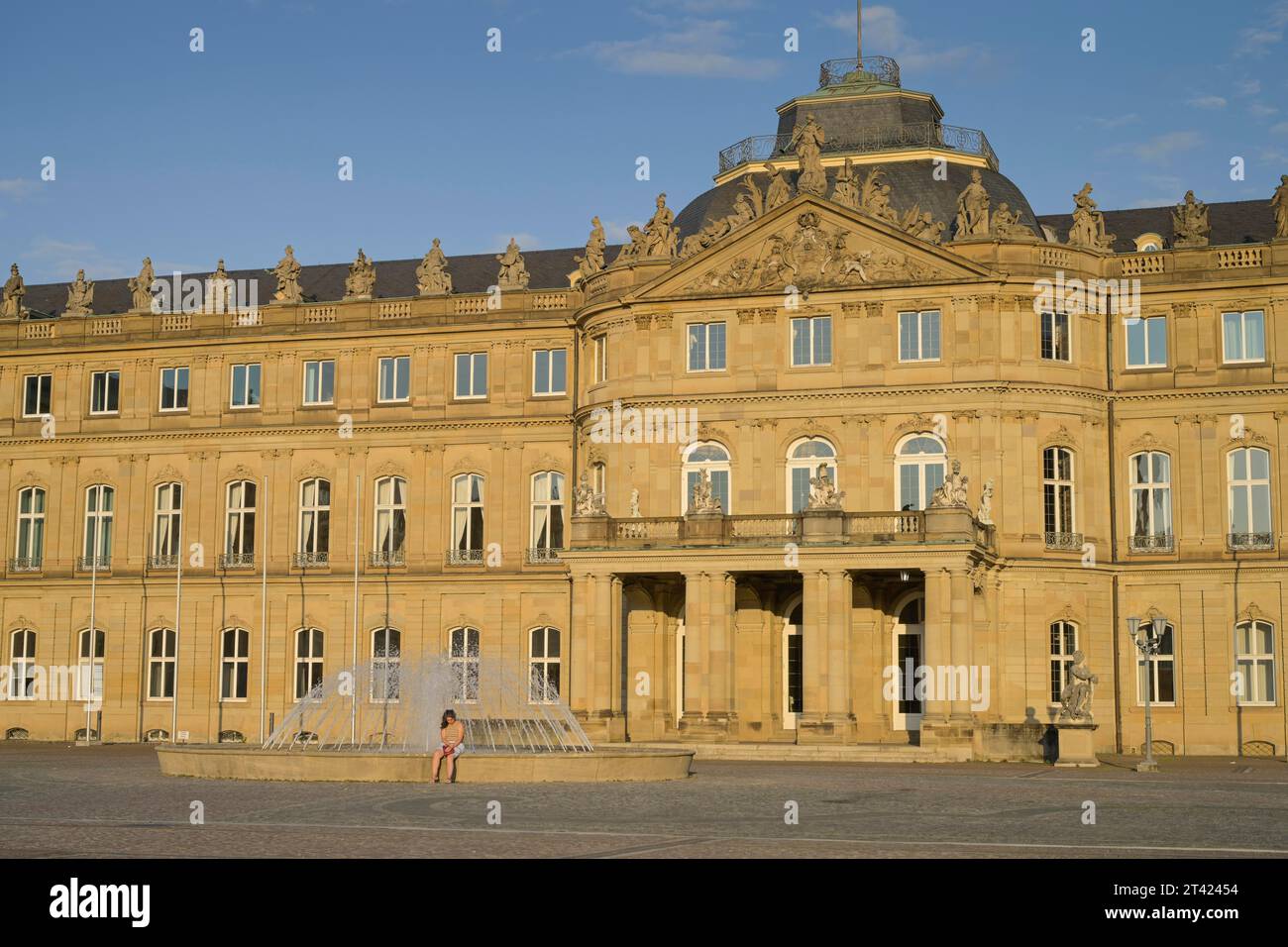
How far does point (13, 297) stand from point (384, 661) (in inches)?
843

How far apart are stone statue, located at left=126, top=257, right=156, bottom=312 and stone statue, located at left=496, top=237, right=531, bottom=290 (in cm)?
1396

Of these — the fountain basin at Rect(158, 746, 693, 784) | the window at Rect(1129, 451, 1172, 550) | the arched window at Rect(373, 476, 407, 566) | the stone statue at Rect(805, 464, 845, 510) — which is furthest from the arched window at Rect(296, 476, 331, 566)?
the window at Rect(1129, 451, 1172, 550)

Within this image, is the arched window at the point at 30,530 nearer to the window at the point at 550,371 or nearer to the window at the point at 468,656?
the window at the point at 468,656

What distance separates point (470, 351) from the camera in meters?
61.5

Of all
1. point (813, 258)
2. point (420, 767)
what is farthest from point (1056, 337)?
point (420, 767)

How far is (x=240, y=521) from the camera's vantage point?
63.4 meters

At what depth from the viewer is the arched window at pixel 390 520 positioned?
202ft

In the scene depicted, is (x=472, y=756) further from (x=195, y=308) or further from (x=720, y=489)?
(x=195, y=308)

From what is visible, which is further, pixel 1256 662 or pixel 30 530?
pixel 30 530

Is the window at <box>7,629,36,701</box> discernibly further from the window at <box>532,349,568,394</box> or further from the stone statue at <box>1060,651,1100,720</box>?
the stone statue at <box>1060,651,1100,720</box>

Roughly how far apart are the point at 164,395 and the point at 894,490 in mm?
27743

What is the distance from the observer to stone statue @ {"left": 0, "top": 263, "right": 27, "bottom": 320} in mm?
67250

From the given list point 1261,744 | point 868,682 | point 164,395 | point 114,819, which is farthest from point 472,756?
point 164,395

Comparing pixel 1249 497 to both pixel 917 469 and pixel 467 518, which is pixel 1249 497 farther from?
pixel 467 518
